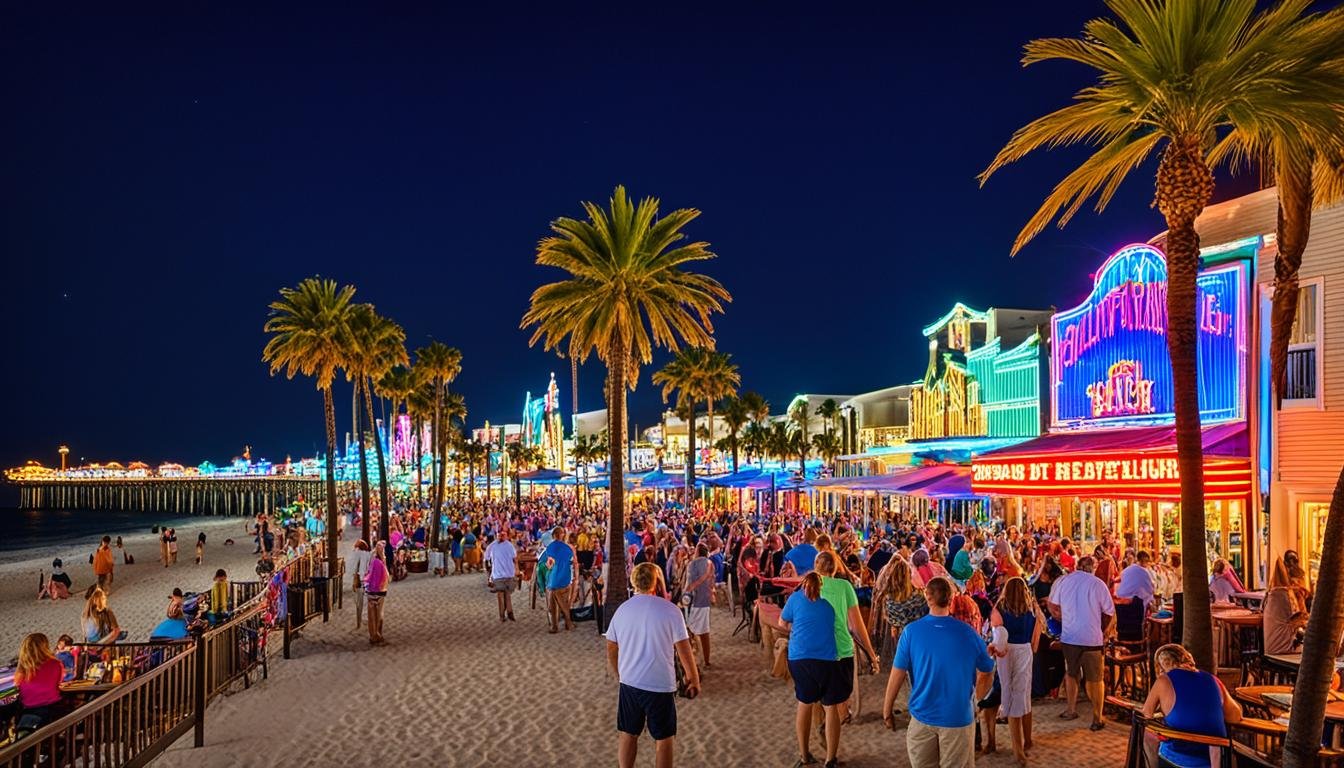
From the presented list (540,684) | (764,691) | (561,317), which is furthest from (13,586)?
(764,691)

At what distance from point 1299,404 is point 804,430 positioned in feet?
147

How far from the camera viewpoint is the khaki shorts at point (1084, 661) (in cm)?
→ 869

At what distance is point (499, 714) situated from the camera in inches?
402

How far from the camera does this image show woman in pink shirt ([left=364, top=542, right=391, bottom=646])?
47.5 ft

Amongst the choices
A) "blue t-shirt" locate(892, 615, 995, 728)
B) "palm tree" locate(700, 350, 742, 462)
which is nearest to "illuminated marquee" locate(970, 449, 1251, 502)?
"blue t-shirt" locate(892, 615, 995, 728)

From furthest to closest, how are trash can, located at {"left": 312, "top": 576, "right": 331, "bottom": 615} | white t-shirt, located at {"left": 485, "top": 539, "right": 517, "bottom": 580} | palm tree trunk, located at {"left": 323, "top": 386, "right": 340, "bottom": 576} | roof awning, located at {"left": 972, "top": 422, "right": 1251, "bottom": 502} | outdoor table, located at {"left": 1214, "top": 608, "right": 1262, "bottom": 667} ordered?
palm tree trunk, located at {"left": 323, "top": 386, "right": 340, "bottom": 576}
trash can, located at {"left": 312, "top": 576, "right": 331, "bottom": 615}
white t-shirt, located at {"left": 485, "top": 539, "right": 517, "bottom": 580}
roof awning, located at {"left": 972, "top": 422, "right": 1251, "bottom": 502}
outdoor table, located at {"left": 1214, "top": 608, "right": 1262, "bottom": 667}

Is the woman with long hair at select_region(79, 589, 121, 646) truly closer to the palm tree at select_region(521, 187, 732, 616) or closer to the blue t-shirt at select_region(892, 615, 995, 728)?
the palm tree at select_region(521, 187, 732, 616)

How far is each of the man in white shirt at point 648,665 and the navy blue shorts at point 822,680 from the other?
3.90 feet

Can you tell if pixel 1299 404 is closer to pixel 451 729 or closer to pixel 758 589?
pixel 758 589

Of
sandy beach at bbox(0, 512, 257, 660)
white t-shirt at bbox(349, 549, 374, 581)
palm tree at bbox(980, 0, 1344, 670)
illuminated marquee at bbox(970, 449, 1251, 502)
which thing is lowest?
sandy beach at bbox(0, 512, 257, 660)

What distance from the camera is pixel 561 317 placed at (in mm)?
18609

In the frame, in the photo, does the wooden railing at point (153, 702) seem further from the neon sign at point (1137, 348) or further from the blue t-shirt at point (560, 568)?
the neon sign at point (1137, 348)

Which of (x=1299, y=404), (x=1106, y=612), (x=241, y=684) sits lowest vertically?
(x=241, y=684)

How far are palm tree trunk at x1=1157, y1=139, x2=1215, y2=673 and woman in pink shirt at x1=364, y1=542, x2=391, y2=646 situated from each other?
1117 cm
